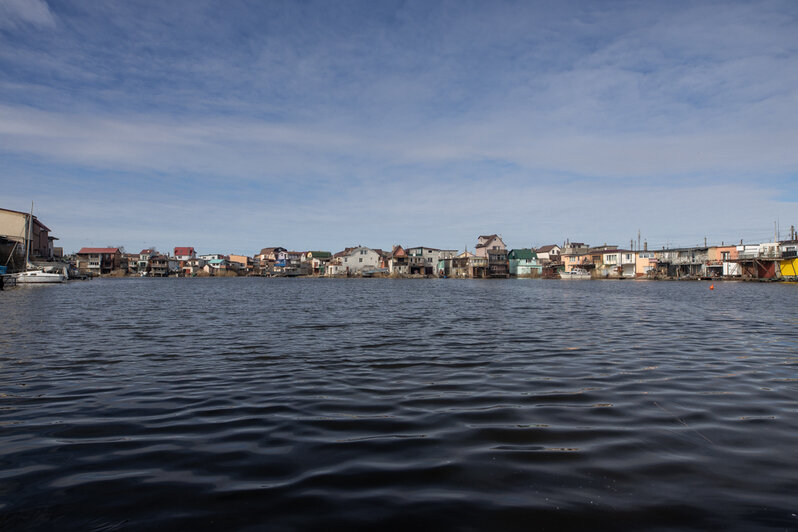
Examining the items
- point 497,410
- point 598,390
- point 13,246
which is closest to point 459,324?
point 598,390

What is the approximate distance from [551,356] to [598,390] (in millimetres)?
3128

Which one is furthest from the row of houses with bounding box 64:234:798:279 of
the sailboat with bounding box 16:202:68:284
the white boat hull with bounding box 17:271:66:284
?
the white boat hull with bounding box 17:271:66:284

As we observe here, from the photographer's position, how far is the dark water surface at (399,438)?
3398 millimetres

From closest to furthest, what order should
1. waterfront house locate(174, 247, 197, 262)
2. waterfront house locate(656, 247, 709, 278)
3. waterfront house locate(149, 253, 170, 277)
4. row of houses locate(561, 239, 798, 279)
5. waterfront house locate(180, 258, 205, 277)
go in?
row of houses locate(561, 239, 798, 279) < waterfront house locate(656, 247, 709, 278) < waterfront house locate(149, 253, 170, 277) < waterfront house locate(180, 258, 205, 277) < waterfront house locate(174, 247, 197, 262)

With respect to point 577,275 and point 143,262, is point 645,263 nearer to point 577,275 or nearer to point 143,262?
point 577,275

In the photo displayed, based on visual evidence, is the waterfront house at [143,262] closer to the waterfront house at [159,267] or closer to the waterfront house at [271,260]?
the waterfront house at [159,267]

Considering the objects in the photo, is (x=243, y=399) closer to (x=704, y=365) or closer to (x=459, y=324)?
(x=704, y=365)

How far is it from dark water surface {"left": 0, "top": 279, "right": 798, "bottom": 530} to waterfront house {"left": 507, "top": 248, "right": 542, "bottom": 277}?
98.3 meters

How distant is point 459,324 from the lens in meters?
16.9

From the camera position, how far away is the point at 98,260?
371 ft

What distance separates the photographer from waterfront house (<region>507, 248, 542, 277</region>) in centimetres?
10706

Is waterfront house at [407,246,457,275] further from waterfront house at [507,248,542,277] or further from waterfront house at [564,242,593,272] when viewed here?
waterfront house at [564,242,593,272]

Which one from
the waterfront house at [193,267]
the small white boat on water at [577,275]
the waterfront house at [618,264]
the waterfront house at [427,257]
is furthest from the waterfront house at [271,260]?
the waterfront house at [618,264]

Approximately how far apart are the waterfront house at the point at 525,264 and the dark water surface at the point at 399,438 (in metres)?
98.3
